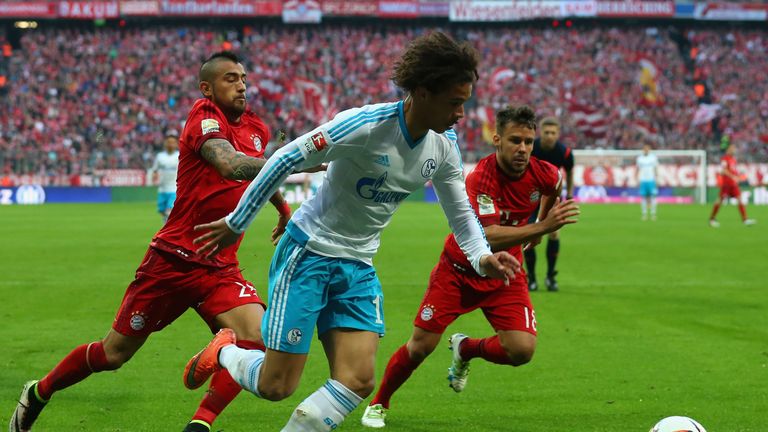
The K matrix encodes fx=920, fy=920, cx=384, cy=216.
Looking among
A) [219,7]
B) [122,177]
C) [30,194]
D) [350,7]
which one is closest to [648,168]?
[122,177]

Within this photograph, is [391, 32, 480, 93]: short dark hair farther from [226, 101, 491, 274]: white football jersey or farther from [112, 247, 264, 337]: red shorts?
[112, 247, 264, 337]: red shorts

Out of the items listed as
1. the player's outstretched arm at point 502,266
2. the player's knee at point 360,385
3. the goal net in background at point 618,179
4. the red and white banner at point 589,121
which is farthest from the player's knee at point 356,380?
the red and white banner at point 589,121

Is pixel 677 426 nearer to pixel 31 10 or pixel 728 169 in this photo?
pixel 728 169

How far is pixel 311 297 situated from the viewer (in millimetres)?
4652

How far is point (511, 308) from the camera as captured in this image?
6598 millimetres

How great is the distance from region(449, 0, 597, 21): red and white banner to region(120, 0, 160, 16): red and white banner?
1739 centimetres

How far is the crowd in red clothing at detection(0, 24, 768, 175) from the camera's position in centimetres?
4781

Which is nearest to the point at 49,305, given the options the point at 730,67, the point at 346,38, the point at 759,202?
the point at 759,202

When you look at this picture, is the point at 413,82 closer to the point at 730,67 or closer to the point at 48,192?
the point at 48,192

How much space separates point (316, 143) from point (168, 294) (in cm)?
180

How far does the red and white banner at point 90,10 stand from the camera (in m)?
53.0

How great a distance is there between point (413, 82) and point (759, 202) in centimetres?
4086

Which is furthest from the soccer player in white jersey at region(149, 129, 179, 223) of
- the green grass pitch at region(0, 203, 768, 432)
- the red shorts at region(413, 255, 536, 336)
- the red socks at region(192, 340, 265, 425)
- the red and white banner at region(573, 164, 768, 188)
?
the red and white banner at region(573, 164, 768, 188)

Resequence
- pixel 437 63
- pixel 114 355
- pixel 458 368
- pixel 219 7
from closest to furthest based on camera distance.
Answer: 1. pixel 437 63
2. pixel 114 355
3. pixel 458 368
4. pixel 219 7
